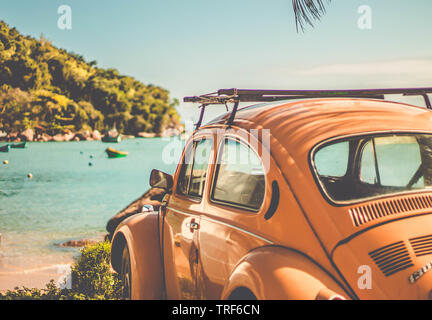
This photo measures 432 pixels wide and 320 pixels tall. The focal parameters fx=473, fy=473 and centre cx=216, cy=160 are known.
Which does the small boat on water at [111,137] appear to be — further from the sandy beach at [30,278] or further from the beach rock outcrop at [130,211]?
the sandy beach at [30,278]

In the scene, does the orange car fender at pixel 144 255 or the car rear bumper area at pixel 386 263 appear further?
the orange car fender at pixel 144 255

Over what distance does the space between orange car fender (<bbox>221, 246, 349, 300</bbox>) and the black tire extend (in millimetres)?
2143

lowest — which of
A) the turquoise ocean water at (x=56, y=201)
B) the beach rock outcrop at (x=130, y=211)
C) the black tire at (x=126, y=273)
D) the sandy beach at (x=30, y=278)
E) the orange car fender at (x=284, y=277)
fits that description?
the turquoise ocean water at (x=56, y=201)

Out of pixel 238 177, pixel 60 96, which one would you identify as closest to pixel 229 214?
pixel 238 177

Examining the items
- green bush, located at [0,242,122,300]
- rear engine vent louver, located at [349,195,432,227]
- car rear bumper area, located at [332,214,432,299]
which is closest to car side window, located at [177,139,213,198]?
rear engine vent louver, located at [349,195,432,227]

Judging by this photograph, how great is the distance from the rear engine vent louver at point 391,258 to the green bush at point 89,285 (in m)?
3.67

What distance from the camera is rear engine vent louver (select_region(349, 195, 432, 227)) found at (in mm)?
2566

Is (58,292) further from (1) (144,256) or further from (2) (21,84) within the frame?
(2) (21,84)

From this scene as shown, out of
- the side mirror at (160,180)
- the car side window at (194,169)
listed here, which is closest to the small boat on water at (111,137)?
the side mirror at (160,180)

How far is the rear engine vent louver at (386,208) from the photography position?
8.42ft

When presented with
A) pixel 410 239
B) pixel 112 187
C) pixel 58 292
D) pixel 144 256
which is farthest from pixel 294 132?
pixel 112 187

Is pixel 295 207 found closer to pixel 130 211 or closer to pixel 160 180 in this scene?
pixel 160 180

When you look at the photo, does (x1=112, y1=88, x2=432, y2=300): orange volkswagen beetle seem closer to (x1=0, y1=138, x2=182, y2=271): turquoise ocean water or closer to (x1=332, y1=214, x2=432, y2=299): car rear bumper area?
(x1=332, y1=214, x2=432, y2=299): car rear bumper area

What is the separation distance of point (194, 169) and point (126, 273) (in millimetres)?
1436
